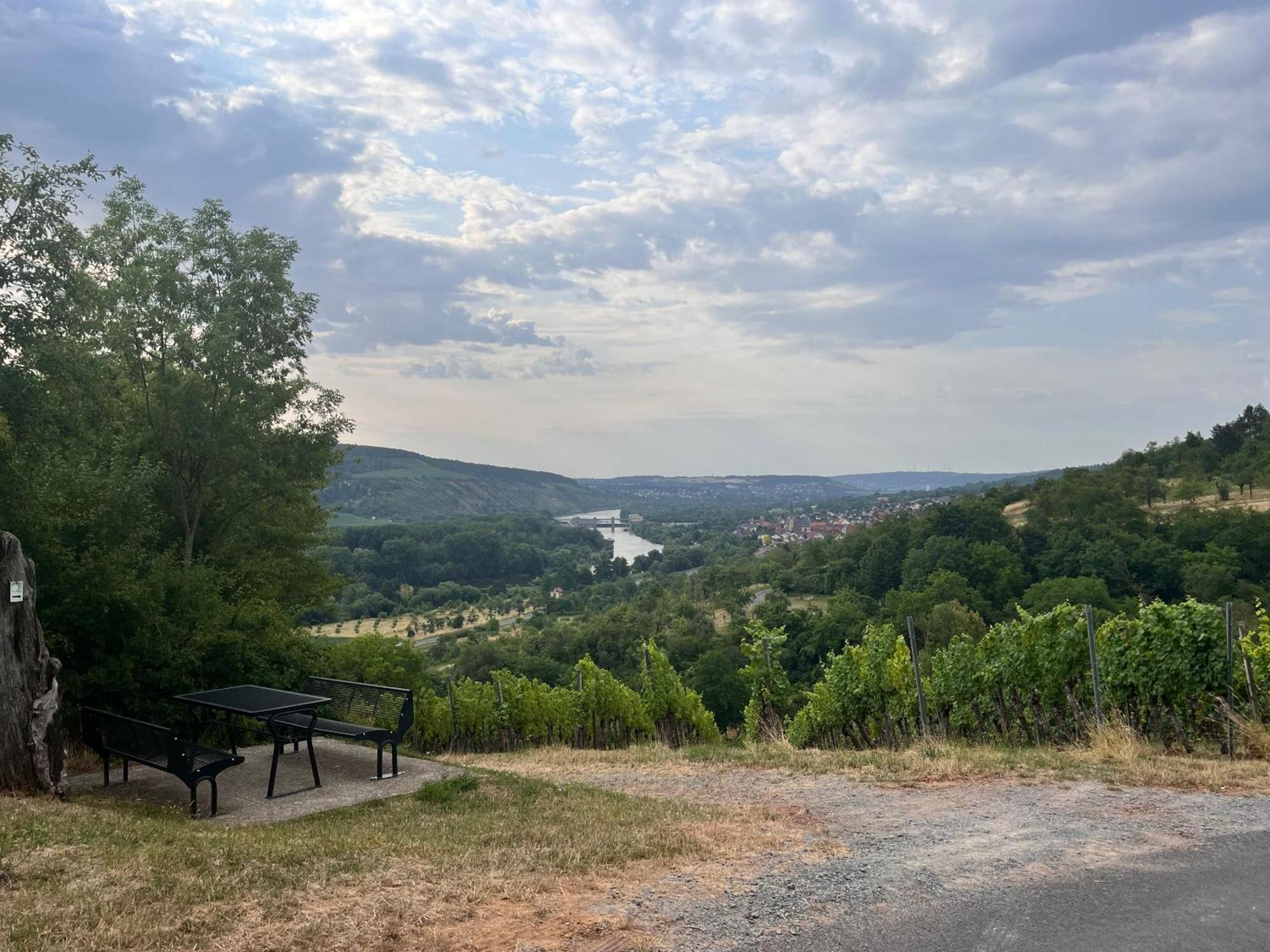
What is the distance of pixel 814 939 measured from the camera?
4184mm

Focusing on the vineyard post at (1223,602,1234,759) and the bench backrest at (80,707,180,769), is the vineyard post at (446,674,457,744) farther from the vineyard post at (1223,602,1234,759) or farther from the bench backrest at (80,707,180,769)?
the vineyard post at (1223,602,1234,759)

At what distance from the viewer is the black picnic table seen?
317 inches

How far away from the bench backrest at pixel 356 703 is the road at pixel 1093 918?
26.7 feet

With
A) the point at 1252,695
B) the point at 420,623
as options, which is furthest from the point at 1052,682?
the point at 420,623

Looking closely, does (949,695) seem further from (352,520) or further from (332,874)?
(352,520)

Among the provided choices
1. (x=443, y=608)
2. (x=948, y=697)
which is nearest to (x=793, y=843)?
(x=948, y=697)

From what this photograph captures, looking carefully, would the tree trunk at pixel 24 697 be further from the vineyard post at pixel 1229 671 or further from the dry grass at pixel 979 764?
the vineyard post at pixel 1229 671

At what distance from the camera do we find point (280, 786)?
8523mm

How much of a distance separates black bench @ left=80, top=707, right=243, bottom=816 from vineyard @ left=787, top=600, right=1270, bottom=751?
9731mm

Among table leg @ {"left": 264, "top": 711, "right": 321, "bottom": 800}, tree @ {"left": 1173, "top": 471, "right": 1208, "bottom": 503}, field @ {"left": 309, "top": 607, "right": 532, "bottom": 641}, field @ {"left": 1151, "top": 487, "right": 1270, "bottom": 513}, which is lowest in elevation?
field @ {"left": 309, "top": 607, "right": 532, "bottom": 641}

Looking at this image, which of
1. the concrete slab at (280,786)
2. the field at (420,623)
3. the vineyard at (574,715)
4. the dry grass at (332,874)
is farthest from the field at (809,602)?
the dry grass at (332,874)

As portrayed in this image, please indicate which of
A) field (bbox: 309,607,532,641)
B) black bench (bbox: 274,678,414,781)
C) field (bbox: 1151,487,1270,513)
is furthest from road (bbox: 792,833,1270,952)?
field (bbox: 309,607,532,641)

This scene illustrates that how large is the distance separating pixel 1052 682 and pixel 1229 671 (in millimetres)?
2354

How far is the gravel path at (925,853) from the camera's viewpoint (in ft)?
14.8
